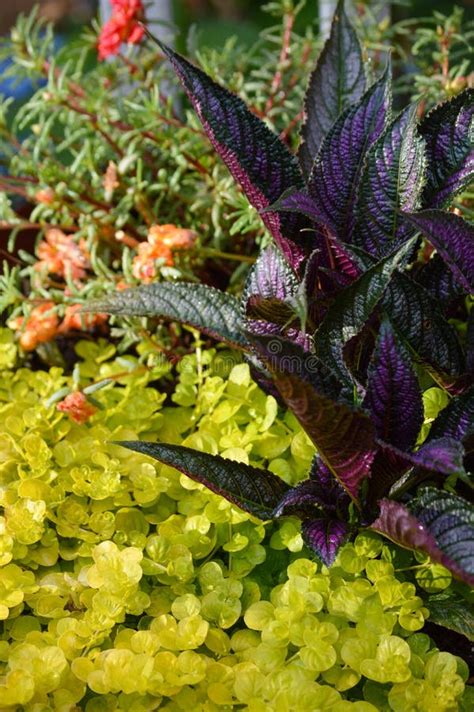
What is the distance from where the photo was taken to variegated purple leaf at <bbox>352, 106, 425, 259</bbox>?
95cm

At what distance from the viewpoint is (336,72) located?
1154 mm

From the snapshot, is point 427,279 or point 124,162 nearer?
point 427,279

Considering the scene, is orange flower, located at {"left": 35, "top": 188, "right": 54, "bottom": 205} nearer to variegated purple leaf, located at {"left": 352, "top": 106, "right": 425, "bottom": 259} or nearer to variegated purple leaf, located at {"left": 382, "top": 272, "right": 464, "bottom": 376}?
variegated purple leaf, located at {"left": 352, "top": 106, "right": 425, "bottom": 259}

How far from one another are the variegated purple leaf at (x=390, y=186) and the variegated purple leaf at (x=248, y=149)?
0.08m

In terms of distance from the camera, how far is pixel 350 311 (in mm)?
877

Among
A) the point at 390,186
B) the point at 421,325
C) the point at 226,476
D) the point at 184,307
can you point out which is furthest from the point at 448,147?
the point at 226,476

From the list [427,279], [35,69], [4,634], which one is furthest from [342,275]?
[35,69]

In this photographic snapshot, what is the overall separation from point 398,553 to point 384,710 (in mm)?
167

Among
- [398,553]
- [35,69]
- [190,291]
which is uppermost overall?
[35,69]

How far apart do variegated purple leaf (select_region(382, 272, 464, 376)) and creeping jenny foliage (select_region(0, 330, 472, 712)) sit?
20 cm

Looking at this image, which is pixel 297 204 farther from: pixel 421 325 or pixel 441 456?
pixel 441 456

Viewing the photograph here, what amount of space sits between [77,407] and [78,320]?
26 centimetres

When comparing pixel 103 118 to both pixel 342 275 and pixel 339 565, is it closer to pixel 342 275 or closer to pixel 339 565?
pixel 342 275

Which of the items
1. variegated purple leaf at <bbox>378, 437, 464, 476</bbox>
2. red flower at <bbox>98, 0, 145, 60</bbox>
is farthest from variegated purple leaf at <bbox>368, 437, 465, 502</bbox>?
red flower at <bbox>98, 0, 145, 60</bbox>
